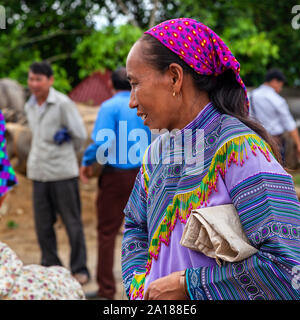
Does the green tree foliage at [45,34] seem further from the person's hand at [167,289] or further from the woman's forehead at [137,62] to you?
the person's hand at [167,289]

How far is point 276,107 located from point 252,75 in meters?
Result: 4.84

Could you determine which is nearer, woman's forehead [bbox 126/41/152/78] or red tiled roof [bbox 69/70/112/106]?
woman's forehead [bbox 126/41/152/78]

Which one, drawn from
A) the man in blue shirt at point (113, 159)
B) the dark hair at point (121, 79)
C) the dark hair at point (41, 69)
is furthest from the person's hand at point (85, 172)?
the dark hair at point (41, 69)

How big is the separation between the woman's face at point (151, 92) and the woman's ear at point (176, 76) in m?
0.01

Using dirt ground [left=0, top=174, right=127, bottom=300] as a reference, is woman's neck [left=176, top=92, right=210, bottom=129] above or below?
above

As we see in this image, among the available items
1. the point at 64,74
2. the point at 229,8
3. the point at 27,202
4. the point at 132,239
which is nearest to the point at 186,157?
the point at 132,239

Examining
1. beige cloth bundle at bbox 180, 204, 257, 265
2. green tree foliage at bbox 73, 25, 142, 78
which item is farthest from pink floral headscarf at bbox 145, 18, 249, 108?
green tree foliage at bbox 73, 25, 142, 78

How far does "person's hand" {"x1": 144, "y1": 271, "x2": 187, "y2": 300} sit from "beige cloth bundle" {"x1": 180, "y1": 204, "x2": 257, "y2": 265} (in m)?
0.10

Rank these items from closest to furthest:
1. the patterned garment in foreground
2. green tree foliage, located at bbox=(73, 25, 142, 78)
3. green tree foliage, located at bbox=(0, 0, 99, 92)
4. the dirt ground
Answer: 1. the patterned garment in foreground
2. the dirt ground
3. green tree foliage, located at bbox=(73, 25, 142, 78)
4. green tree foliage, located at bbox=(0, 0, 99, 92)

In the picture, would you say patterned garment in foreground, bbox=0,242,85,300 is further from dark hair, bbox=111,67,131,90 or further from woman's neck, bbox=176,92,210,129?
dark hair, bbox=111,67,131,90

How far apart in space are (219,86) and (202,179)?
298 mm

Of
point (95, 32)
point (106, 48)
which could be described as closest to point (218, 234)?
point (106, 48)

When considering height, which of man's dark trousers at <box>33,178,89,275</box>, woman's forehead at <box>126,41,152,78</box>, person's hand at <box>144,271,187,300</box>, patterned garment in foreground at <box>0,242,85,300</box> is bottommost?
man's dark trousers at <box>33,178,89,275</box>

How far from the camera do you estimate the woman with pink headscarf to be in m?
1.21
